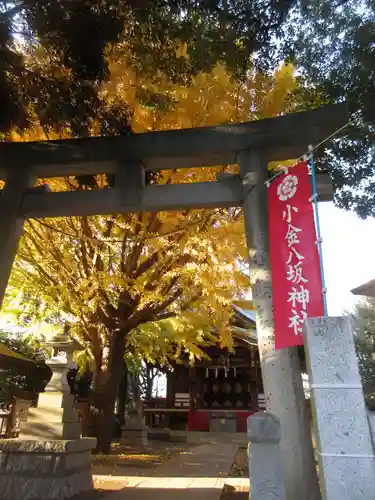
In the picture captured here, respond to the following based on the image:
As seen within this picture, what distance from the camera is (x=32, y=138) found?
24.4 ft

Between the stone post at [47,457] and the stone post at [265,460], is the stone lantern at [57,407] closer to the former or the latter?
the stone post at [47,457]

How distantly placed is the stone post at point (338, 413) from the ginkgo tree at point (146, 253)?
415 cm

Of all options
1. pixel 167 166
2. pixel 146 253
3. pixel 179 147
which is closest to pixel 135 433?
pixel 146 253

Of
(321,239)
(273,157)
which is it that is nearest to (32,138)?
(273,157)

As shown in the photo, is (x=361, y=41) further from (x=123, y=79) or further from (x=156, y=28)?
(x=123, y=79)

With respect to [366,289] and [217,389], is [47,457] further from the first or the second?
[217,389]

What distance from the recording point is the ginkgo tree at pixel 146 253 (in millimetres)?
6871

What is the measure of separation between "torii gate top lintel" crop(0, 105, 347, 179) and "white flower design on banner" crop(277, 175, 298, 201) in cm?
75

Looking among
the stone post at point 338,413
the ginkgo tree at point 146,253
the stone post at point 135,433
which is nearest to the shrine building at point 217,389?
the stone post at point 135,433

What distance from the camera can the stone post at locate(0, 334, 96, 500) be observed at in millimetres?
5613

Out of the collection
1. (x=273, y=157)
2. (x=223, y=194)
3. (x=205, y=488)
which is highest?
(x=273, y=157)

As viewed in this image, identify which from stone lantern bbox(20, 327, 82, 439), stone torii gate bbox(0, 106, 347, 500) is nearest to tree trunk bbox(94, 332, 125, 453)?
stone lantern bbox(20, 327, 82, 439)

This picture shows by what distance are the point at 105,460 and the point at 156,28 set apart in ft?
27.9

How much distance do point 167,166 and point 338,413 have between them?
375 centimetres
